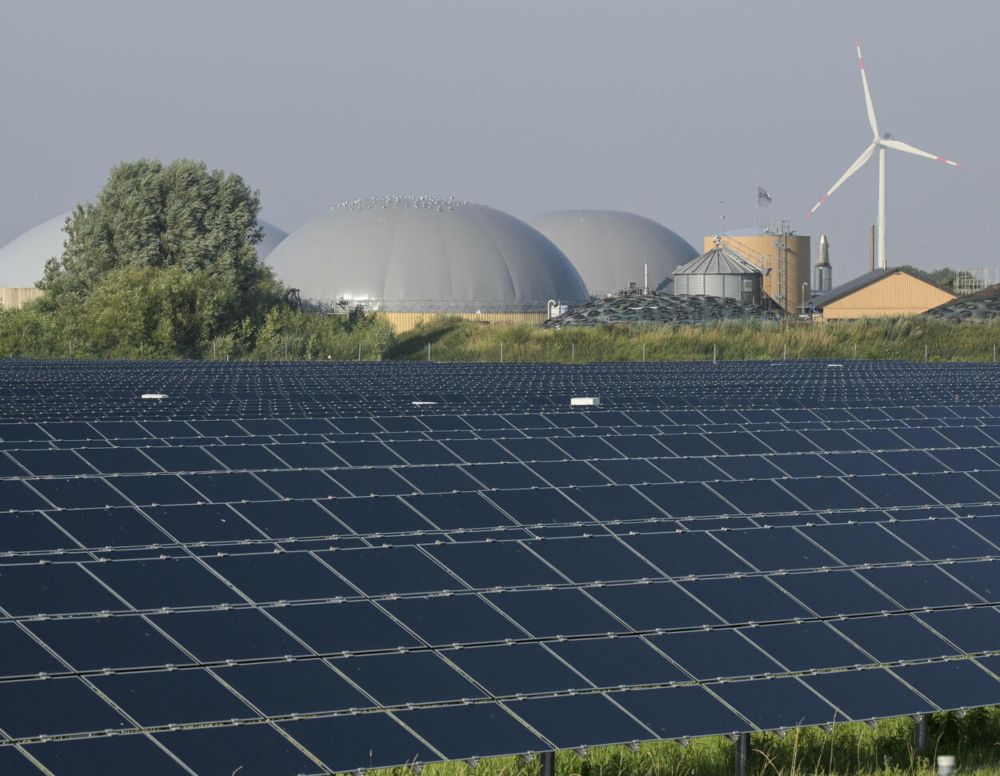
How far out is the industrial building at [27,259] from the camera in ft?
391

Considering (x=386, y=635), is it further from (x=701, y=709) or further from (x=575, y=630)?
(x=701, y=709)

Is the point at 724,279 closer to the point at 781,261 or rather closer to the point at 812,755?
the point at 781,261

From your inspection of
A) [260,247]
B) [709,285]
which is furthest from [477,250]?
[260,247]

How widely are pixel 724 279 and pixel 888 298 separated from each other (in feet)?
67.0

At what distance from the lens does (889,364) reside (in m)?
71.0

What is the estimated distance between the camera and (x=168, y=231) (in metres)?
98.1

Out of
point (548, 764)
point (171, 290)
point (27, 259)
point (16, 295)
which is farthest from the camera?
point (27, 259)

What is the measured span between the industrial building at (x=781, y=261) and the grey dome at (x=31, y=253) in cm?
4027

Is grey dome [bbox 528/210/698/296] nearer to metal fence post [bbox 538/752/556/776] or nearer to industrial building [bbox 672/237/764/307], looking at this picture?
industrial building [bbox 672/237/764/307]

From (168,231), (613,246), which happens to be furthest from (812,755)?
(613,246)

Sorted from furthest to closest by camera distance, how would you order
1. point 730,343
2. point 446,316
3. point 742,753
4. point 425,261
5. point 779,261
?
1. point 779,261
2. point 425,261
3. point 446,316
4. point 730,343
5. point 742,753

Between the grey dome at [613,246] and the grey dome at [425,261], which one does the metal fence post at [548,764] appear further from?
the grey dome at [613,246]

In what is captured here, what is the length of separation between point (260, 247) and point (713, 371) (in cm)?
9401

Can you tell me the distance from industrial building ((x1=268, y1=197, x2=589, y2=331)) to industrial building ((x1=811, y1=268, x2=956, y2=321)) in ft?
72.7
